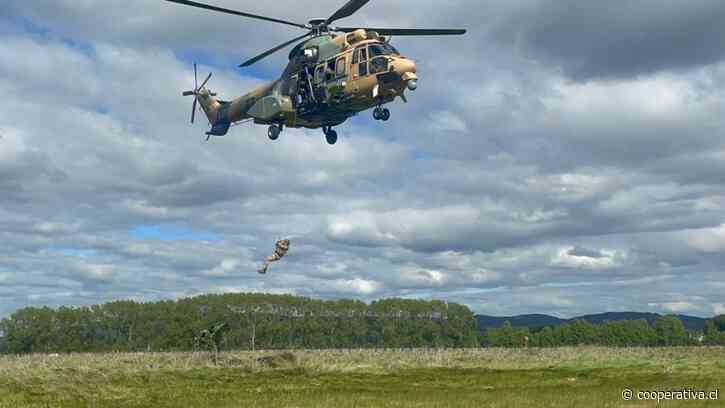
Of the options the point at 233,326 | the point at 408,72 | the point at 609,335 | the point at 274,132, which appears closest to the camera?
the point at 408,72

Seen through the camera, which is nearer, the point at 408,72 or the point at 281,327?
the point at 408,72

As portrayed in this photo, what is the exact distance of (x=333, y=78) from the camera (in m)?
34.3

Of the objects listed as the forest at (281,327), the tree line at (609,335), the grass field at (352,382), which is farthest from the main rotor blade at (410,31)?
the tree line at (609,335)

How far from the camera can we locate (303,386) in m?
36.8

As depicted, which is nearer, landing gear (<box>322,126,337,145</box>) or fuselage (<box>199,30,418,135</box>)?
fuselage (<box>199,30,418,135</box>)

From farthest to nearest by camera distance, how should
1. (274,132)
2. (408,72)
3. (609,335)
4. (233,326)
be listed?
1. (609,335)
2. (233,326)
3. (274,132)
4. (408,72)

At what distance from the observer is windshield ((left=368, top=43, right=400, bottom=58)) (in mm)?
33281

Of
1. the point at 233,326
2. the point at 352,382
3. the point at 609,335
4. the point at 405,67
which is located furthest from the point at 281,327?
the point at 405,67

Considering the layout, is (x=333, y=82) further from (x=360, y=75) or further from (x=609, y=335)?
(x=609, y=335)

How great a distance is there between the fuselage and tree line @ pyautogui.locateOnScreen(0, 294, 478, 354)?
77.6 metres

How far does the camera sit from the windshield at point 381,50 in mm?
33281

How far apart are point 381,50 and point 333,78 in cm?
265

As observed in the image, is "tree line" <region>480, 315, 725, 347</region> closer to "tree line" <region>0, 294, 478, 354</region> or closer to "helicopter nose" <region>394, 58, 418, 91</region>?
"tree line" <region>0, 294, 478, 354</region>

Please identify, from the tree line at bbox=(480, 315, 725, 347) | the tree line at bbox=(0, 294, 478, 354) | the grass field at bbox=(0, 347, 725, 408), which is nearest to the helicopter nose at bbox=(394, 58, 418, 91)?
the grass field at bbox=(0, 347, 725, 408)
